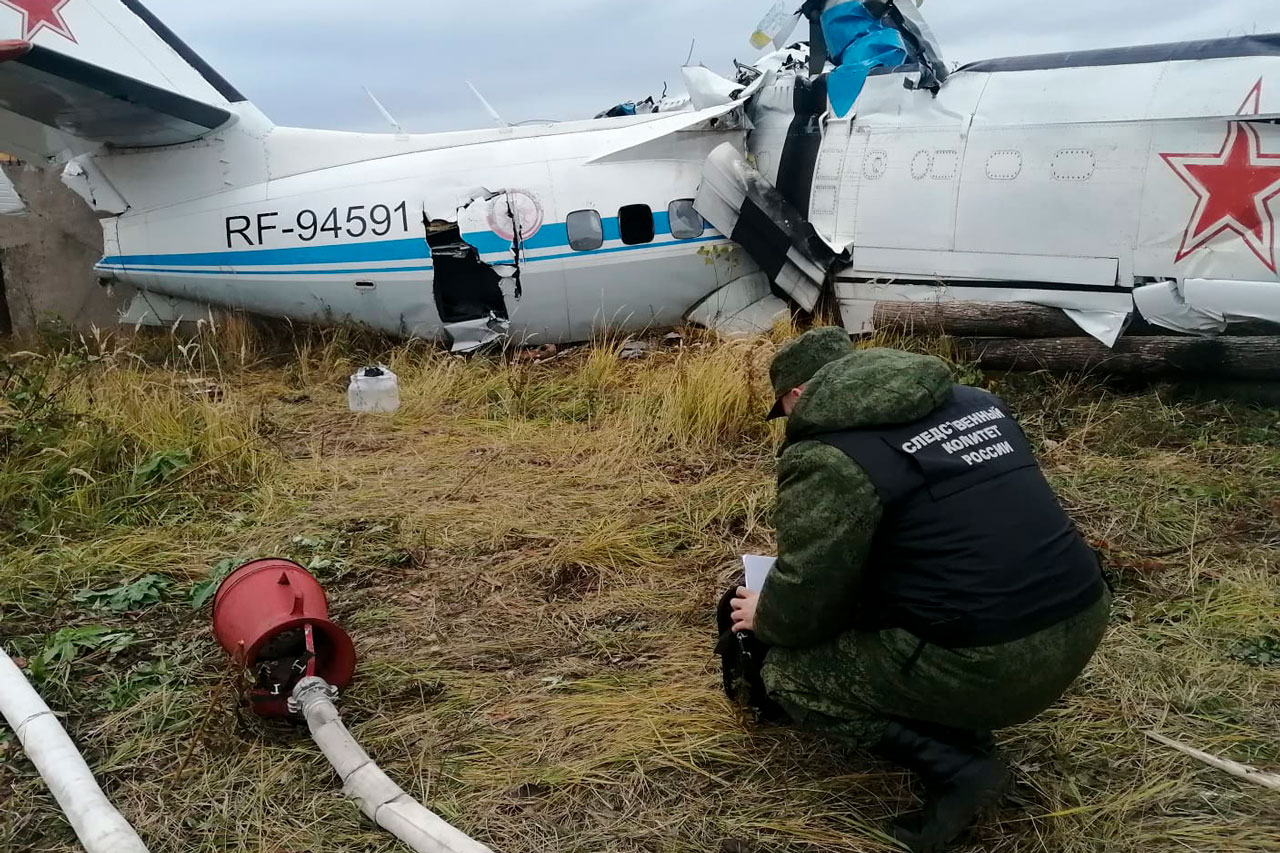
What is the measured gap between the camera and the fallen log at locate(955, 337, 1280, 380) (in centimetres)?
583

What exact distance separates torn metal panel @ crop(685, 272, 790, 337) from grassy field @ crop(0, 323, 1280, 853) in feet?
2.89

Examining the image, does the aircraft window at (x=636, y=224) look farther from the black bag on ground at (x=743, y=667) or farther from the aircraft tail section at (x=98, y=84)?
the black bag on ground at (x=743, y=667)

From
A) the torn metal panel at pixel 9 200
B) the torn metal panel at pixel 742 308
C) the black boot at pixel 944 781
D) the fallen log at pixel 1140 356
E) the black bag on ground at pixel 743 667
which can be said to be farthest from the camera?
the torn metal panel at pixel 9 200

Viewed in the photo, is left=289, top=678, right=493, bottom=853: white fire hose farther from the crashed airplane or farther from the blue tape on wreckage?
the blue tape on wreckage

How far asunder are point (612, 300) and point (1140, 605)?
5465mm

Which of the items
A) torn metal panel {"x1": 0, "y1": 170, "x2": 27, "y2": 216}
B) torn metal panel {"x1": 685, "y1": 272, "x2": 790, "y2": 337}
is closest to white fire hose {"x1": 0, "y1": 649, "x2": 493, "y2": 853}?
torn metal panel {"x1": 685, "y1": 272, "x2": 790, "y2": 337}

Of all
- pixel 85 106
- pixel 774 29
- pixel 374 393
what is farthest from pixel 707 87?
pixel 85 106

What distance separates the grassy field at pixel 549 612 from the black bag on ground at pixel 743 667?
0.36ft

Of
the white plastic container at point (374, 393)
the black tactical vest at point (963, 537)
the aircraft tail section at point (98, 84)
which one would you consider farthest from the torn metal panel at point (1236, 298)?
the aircraft tail section at point (98, 84)

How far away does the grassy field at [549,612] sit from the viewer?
266cm

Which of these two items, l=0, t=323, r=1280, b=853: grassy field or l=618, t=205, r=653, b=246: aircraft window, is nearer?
l=0, t=323, r=1280, b=853: grassy field

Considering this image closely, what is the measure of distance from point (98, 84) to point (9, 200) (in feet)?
11.8

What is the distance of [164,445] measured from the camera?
17.5ft

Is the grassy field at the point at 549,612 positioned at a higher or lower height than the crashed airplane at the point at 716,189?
lower
